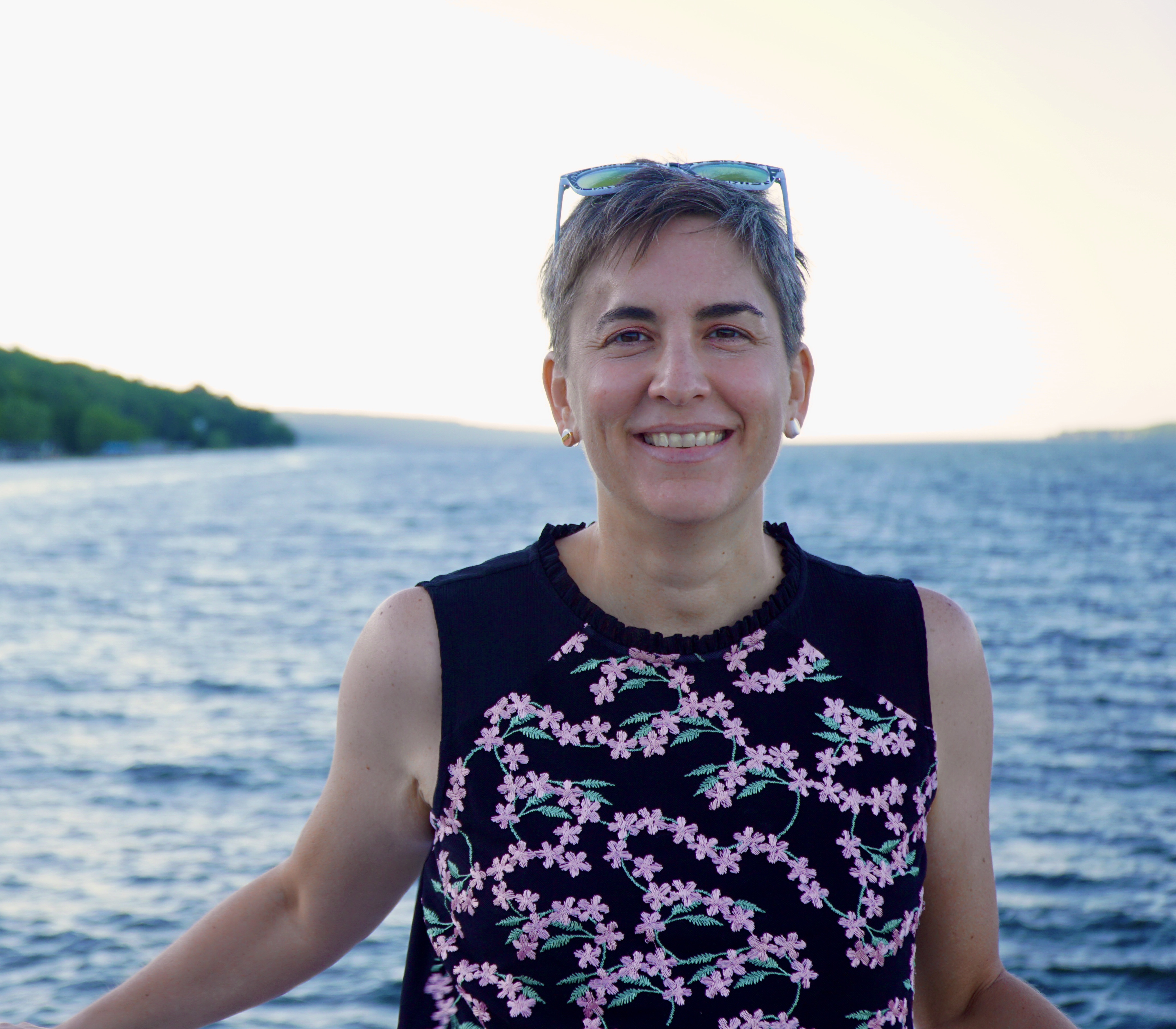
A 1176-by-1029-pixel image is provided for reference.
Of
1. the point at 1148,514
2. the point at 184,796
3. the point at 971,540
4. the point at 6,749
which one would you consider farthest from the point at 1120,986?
the point at 1148,514

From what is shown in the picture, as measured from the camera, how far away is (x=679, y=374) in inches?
78.4

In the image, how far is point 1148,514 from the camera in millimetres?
54031

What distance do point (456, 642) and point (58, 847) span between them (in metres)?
10.3

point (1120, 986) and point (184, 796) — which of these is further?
point (184, 796)

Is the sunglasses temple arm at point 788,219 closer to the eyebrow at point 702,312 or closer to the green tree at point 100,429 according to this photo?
the eyebrow at point 702,312

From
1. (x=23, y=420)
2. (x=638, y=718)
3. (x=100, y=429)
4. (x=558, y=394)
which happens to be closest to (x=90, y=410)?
(x=100, y=429)

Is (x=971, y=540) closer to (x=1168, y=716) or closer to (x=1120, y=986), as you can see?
(x=1168, y=716)

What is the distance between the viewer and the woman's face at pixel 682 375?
201 cm

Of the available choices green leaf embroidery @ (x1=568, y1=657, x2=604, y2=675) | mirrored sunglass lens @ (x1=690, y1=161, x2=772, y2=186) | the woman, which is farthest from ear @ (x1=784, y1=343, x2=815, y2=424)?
green leaf embroidery @ (x1=568, y1=657, x2=604, y2=675)

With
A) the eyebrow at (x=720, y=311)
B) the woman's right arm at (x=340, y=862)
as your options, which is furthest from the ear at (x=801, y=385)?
the woman's right arm at (x=340, y=862)

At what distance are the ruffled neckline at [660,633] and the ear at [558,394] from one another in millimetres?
225

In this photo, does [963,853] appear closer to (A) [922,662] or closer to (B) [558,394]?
(A) [922,662]

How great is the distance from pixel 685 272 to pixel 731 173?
10.3 inches

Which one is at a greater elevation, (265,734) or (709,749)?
(709,749)
